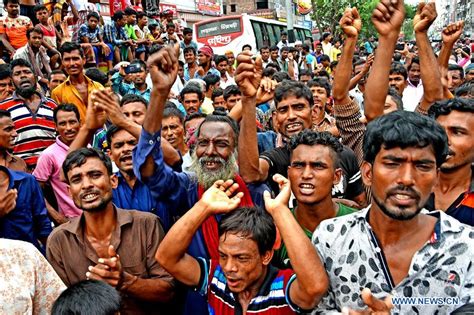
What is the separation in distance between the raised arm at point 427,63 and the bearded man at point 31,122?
3.52 m

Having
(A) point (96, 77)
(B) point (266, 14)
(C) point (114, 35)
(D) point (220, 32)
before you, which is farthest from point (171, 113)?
→ (B) point (266, 14)

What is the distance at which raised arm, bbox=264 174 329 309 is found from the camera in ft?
6.75

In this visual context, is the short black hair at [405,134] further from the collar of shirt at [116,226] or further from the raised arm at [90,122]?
the raised arm at [90,122]

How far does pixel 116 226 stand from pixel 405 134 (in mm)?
1668

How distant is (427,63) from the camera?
3.38 m

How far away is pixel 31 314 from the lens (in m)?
2.40

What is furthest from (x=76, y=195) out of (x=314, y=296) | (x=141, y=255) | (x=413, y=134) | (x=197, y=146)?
(x=413, y=134)

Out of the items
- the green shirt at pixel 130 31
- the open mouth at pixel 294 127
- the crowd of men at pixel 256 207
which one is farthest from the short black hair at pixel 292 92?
the green shirt at pixel 130 31

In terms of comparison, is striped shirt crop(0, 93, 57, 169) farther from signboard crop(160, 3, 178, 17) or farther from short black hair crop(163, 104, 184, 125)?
signboard crop(160, 3, 178, 17)

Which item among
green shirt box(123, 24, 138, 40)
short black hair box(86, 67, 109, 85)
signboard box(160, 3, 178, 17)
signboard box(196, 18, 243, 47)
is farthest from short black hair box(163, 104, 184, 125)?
signboard box(160, 3, 178, 17)

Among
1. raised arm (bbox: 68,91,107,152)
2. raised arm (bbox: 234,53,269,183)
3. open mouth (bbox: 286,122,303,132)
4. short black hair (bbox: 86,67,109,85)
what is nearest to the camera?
raised arm (bbox: 234,53,269,183)

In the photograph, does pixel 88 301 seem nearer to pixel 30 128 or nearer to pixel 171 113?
pixel 171 113

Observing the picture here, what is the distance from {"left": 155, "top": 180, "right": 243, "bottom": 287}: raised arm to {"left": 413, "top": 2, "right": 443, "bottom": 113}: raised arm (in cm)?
162

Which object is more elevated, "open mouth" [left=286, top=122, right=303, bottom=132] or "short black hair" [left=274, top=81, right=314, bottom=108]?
"short black hair" [left=274, top=81, right=314, bottom=108]
